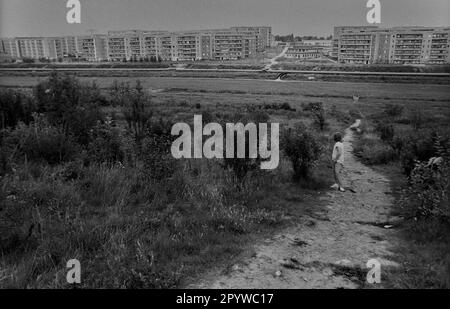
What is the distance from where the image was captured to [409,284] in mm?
4477

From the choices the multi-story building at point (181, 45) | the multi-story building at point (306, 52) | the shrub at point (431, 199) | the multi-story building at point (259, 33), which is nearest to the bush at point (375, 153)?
the shrub at point (431, 199)

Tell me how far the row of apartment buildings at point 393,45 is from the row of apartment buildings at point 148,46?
15.5m

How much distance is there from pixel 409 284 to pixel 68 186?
5.81m

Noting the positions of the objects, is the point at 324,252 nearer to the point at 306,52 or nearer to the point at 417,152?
the point at 417,152

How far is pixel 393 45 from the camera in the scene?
68125 millimetres

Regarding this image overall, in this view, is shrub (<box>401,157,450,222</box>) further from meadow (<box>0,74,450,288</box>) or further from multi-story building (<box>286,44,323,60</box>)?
multi-story building (<box>286,44,323,60</box>)

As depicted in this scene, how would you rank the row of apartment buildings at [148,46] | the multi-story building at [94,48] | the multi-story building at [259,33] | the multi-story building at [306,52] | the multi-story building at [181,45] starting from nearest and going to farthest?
the multi-story building at [259,33], the multi-story building at [94,48], the row of apartment buildings at [148,46], the multi-story building at [181,45], the multi-story building at [306,52]

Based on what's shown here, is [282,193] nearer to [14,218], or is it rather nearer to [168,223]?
[168,223]

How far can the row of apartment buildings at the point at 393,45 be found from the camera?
5491cm

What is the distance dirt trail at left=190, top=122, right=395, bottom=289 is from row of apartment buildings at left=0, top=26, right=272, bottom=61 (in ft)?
94.0

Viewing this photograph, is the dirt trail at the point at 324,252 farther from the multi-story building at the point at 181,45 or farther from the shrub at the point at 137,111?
the multi-story building at the point at 181,45

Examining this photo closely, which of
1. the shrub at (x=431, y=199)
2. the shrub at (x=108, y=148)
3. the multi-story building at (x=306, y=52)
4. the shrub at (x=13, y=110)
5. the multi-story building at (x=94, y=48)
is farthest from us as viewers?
the multi-story building at (x=306, y=52)

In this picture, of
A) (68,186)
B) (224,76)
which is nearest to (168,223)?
(68,186)

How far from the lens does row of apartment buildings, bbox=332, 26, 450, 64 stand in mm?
54906
